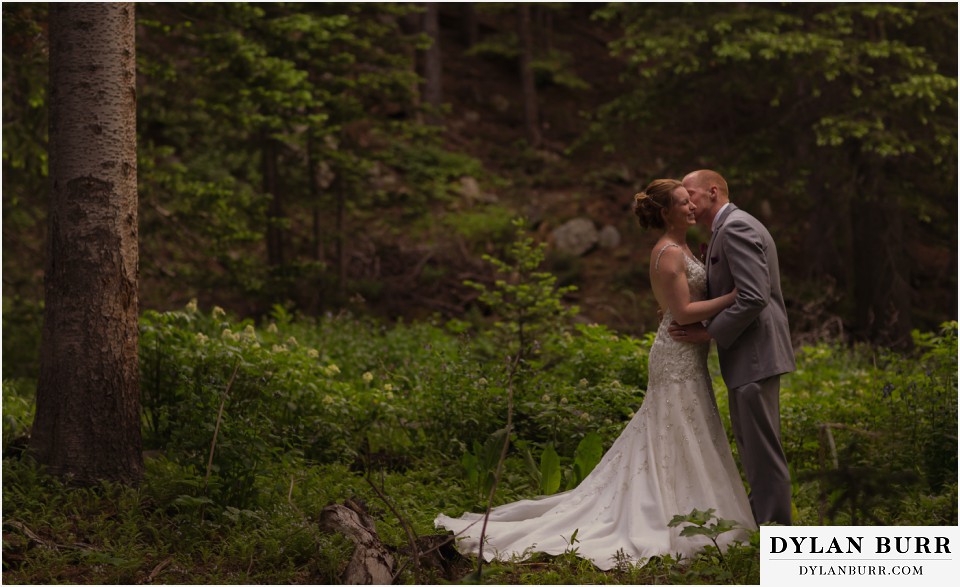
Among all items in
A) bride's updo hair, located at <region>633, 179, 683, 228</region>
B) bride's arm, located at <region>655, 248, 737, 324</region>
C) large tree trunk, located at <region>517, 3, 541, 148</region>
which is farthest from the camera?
large tree trunk, located at <region>517, 3, 541, 148</region>

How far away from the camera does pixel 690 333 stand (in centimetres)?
542

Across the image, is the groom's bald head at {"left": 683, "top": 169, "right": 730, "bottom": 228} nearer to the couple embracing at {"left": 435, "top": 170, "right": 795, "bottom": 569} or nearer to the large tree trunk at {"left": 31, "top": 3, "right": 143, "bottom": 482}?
the couple embracing at {"left": 435, "top": 170, "right": 795, "bottom": 569}

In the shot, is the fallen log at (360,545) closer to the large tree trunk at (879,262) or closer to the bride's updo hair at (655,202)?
the bride's updo hair at (655,202)

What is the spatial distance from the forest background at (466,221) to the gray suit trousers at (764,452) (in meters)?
0.33

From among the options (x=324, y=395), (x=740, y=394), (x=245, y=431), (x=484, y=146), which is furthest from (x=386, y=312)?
(x=740, y=394)

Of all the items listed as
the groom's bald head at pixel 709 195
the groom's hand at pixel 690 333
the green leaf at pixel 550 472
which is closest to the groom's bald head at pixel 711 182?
the groom's bald head at pixel 709 195

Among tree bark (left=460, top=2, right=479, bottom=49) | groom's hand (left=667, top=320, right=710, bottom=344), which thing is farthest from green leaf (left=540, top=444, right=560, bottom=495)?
tree bark (left=460, top=2, right=479, bottom=49)

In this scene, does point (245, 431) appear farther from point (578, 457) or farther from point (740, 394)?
point (740, 394)

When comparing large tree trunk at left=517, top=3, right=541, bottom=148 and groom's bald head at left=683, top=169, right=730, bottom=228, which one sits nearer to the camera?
groom's bald head at left=683, top=169, right=730, bottom=228

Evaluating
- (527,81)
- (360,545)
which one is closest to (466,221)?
(527,81)

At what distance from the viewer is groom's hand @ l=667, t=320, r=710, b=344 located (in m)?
5.40

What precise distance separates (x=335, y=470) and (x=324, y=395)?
91 cm

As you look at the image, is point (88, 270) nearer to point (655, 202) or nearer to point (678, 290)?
point (655, 202)

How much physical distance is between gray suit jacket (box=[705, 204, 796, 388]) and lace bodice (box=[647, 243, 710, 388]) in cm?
19
